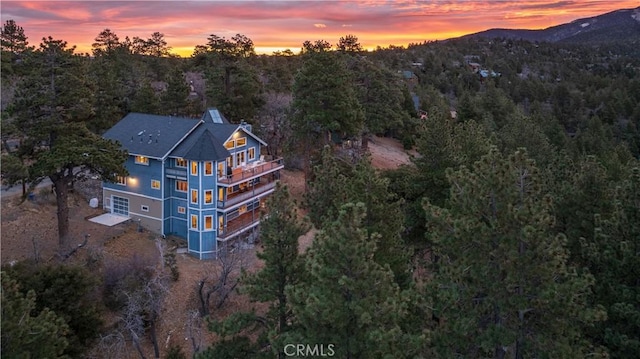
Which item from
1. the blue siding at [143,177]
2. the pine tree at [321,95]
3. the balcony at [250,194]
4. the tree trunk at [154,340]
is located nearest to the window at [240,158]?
the balcony at [250,194]

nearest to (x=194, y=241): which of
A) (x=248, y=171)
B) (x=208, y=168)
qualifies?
(x=208, y=168)

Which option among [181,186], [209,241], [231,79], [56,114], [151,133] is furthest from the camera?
[231,79]

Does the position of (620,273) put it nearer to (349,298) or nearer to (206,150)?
(349,298)

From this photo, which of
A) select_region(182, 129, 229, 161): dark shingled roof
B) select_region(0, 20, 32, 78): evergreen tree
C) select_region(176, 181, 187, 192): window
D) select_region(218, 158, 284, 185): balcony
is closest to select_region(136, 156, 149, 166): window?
select_region(176, 181, 187, 192): window

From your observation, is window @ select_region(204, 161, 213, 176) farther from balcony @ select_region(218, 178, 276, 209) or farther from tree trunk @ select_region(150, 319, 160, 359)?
tree trunk @ select_region(150, 319, 160, 359)

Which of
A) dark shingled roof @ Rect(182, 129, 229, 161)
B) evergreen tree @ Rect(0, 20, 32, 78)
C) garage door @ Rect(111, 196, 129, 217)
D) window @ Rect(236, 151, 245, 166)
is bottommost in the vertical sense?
garage door @ Rect(111, 196, 129, 217)
